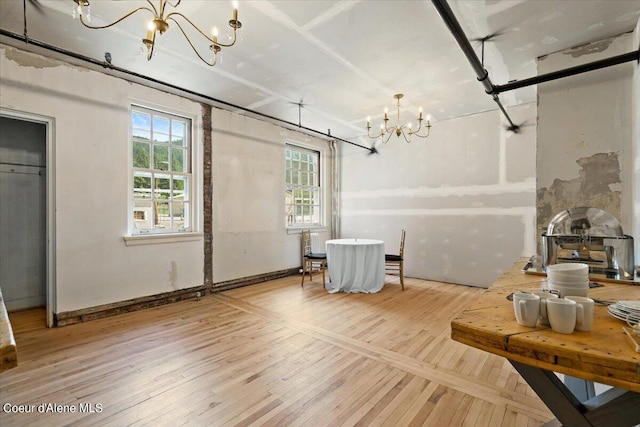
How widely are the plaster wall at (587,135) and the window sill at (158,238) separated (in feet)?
14.6

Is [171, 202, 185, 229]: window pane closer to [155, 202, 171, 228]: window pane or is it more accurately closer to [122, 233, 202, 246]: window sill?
[155, 202, 171, 228]: window pane

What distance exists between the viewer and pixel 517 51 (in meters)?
3.10

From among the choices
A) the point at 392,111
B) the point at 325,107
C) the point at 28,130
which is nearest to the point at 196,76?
the point at 325,107

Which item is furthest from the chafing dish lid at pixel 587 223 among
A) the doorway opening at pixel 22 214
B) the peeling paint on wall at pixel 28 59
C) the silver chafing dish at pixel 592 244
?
the doorway opening at pixel 22 214

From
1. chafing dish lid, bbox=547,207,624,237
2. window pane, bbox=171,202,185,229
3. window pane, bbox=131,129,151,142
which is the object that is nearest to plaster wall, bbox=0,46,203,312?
window pane, bbox=131,129,151,142

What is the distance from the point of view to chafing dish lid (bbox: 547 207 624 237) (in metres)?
1.84

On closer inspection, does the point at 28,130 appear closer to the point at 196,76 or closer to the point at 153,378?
the point at 196,76

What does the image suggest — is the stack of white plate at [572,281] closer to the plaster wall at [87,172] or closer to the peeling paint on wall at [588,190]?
the peeling paint on wall at [588,190]

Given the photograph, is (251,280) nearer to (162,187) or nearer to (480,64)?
(162,187)

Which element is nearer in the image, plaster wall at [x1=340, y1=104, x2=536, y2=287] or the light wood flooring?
the light wood flooring

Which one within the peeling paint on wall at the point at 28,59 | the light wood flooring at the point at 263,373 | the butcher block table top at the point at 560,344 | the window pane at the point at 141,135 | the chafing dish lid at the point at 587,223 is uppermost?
the peeling paint on wall at the point at 28,59

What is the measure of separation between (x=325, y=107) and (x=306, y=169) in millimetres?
2064

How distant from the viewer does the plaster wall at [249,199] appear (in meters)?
4.82

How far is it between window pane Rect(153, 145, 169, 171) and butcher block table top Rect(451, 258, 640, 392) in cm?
434
